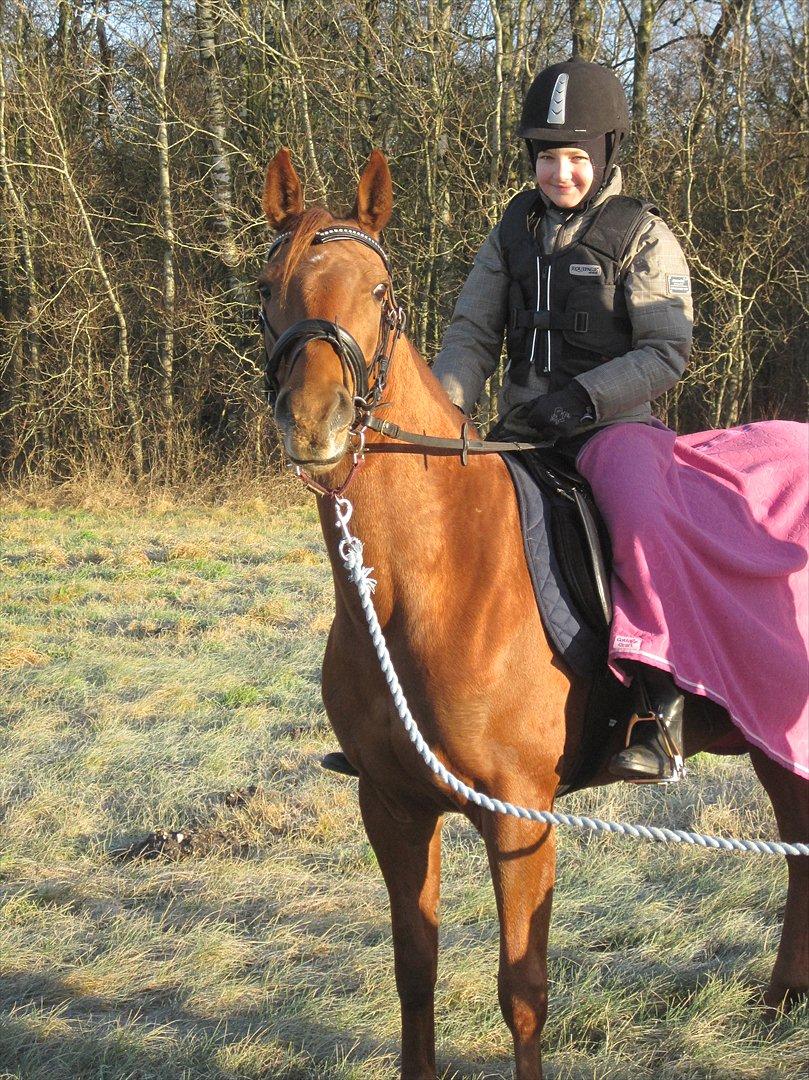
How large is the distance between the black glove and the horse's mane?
86 centimetres

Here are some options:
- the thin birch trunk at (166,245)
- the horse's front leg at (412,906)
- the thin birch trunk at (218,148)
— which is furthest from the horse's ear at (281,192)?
the thin birch trunk at (166,245)

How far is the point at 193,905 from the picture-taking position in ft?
12.8

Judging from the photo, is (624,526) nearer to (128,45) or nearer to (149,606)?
(149,606)

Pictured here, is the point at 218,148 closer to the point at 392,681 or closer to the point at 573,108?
the point at 573,108

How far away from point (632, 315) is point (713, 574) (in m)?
0.78

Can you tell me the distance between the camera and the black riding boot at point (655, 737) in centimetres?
267

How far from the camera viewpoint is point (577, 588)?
8.90ft

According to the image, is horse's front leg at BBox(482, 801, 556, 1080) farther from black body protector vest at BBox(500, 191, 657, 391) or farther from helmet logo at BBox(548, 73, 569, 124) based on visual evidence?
helmet logo at BBox(548, 73, 569, 124)

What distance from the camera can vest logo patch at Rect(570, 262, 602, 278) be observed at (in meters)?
3.02

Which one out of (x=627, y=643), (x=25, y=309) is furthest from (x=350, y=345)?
(x=25, y=309)

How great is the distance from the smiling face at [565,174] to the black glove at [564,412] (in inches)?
22.6

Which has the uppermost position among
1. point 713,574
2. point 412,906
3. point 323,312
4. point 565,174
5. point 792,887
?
point 565,174

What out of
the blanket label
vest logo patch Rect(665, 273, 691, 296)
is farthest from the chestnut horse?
vest logo patch Rect(665, 273, 691, 296)

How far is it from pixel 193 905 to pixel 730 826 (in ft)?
7.49
